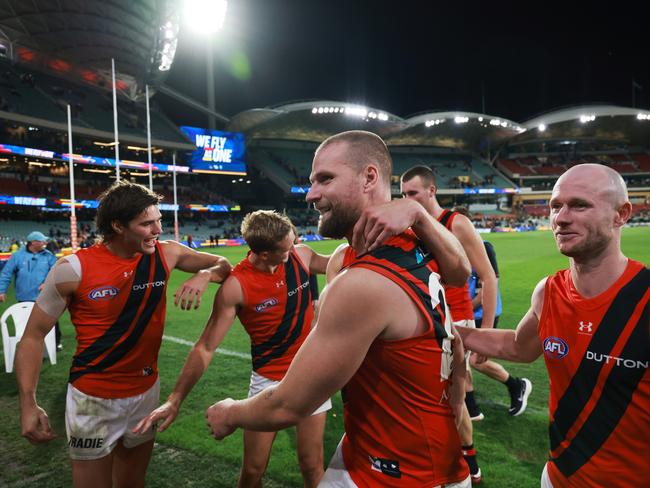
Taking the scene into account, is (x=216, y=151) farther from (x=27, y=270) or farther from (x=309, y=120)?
(x=27, y=270)

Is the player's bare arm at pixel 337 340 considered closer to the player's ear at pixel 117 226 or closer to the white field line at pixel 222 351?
the player's ear at pixel 117 226

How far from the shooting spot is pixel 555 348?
200cm

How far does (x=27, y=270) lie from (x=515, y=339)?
27.3 ft

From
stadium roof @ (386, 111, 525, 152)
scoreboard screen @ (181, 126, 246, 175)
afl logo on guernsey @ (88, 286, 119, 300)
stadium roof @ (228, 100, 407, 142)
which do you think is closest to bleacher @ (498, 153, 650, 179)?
stadium roof @ (386, 111, 525, 152)

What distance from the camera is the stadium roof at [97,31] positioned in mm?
27281

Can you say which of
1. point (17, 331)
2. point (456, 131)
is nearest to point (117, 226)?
point (17, 331)

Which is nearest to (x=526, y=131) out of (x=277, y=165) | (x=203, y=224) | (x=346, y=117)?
(x=346, y=117)

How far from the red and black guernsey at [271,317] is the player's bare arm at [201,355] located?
10 centimetres

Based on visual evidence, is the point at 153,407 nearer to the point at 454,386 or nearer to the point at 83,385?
the point at 83,385

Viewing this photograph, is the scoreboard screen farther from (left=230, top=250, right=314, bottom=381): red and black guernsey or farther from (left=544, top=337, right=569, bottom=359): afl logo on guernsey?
(left=544, top=337, right=569, bottom=359): afl logo on guernsey

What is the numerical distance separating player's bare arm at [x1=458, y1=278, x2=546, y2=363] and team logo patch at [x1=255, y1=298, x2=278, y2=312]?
1.49m

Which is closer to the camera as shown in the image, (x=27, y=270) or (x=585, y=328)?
(x=585, y=328)

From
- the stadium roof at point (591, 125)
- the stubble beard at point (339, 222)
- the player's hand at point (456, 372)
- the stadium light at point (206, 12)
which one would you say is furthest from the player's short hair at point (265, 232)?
the stadium roof at point (591, 125)

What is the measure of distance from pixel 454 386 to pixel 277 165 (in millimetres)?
60707
